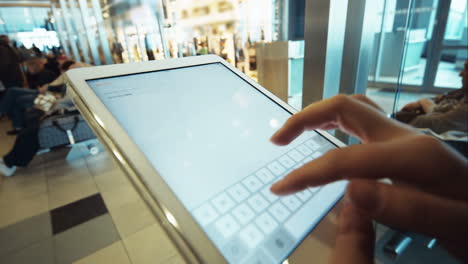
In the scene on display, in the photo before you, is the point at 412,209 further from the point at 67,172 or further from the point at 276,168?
the point at 67,172

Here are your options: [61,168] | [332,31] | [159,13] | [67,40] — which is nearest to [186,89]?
[332,31]

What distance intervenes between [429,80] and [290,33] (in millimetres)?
3747

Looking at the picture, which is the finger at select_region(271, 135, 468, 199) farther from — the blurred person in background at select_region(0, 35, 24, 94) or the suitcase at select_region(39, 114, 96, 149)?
the blurred person in background at select_region(0, 35, 24, 94)

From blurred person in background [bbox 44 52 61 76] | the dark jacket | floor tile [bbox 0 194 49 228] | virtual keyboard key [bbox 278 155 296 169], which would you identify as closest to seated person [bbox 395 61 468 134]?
virtual keyboard key [bbox 278 155 296 169]

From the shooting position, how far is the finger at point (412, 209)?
0.20 metres

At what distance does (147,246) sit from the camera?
48.0 inches

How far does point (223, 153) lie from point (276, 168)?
0.33 ft

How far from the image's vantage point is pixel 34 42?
266 inches

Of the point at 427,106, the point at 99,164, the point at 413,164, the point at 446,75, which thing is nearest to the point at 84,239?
the point at 99,164

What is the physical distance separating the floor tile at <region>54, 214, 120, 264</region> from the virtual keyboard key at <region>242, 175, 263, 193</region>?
1274 millimetres

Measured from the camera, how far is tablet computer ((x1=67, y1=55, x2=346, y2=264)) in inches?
12.0

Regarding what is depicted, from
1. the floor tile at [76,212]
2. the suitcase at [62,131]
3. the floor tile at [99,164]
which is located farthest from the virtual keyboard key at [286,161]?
the suitcase at [62,131]

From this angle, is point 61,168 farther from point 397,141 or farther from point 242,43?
point 242,43

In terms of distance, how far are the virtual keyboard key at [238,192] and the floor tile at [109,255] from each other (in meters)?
0.99
